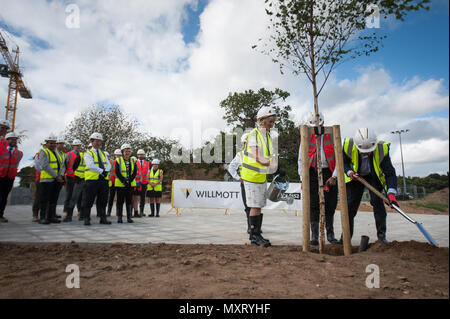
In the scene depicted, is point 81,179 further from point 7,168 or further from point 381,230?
point 381,230

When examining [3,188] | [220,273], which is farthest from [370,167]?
[3,188]

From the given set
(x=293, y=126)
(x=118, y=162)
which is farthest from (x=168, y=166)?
(x=118, y=162)

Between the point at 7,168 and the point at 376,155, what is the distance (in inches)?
307

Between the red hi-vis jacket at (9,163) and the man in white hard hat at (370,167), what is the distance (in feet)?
24.1

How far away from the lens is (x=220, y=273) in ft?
8.20

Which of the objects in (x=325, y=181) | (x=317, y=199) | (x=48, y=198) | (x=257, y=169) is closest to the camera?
(x=257, y=169)

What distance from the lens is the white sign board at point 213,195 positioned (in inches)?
450

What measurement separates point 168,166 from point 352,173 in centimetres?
Result: 2695

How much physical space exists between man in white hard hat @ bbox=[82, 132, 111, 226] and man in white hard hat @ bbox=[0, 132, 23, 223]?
1890 millimetres

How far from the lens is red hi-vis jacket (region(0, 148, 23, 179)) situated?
21.4ft

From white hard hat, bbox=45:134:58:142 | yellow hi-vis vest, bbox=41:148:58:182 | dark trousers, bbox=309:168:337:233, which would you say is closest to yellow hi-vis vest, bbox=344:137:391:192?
dark trousers, bbox=309:168:337:233

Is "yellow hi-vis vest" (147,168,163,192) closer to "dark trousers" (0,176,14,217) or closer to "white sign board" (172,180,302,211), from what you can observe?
"white sign board" (172,180,302,211)

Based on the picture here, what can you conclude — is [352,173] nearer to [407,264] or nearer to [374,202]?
[374,202]

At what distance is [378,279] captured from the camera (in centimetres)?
228
